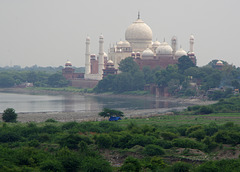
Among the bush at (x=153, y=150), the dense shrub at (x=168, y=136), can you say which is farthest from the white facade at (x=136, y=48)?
the bush at (x=153, y=150)

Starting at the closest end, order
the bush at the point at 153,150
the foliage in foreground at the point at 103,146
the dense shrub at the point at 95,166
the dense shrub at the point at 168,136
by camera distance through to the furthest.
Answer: the dense shrub at the point at 95,166 → the foliage in foreground at the point at 103,146 → the bush at the point at 153,150 → the dense shrub at the point at 168,136

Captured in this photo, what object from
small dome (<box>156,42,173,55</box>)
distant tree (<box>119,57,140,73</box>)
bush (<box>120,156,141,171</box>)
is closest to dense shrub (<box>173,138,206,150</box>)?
bush (<box>120,156,141,171</box>)

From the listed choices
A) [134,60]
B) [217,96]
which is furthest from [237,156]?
[134,60]

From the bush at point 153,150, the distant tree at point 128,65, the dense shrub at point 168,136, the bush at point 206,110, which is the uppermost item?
the distant tree at point 128,65

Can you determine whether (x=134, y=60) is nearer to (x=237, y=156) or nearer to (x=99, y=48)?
(x=99, y=48)

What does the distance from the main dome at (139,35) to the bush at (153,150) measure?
198 ft

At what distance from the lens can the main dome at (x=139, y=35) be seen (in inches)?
3381

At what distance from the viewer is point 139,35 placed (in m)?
86.1

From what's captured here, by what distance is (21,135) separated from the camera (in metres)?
30.5

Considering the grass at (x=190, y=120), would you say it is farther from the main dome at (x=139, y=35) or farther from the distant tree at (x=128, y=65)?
the main dome at (x=139, y=35)

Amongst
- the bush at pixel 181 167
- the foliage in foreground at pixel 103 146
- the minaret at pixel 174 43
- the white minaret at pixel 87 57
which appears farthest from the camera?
the white minaret at pixel 87 57

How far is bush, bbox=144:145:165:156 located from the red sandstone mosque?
55829 millimetres

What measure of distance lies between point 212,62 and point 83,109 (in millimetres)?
44690

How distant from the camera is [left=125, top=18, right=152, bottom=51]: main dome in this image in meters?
85.9
